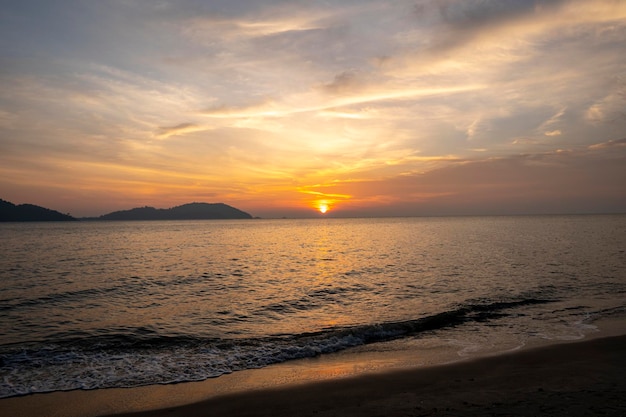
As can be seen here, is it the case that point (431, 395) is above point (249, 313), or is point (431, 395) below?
above

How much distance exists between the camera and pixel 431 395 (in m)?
11.0

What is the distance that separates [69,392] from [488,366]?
14.2m

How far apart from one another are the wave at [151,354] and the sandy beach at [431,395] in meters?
1.30

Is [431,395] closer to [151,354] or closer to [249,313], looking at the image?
[151,354]

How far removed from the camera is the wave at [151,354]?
13891 millimetres

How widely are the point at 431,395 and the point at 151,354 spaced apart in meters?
12.0

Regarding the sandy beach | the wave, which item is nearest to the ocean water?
the wave

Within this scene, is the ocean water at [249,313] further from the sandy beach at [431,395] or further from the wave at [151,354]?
the sandy beach at [431,395]

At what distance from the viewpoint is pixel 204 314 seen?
24.5m

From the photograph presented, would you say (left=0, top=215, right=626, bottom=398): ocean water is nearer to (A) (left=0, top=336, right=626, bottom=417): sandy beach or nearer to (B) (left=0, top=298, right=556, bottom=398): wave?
(B) (left=0, top=298, right=556, bottom=398): wave

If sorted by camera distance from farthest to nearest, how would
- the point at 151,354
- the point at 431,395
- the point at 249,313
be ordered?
the point at 249,313, the point at 151,354, the point at 431,395

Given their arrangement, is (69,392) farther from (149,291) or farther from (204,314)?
(149,291)

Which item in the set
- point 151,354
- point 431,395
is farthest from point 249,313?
point 431,395

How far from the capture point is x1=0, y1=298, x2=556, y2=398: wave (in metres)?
13.9
